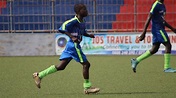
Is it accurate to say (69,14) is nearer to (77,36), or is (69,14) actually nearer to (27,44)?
(27,44)

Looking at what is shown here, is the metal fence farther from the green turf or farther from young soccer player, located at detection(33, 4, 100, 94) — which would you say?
young soccer player, located at detection(33, 4, 100, 94)

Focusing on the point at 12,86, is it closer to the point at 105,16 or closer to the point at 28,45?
the point at 28,45

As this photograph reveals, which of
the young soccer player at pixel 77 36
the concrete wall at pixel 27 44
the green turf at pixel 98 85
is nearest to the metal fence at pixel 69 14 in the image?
the concrete wall at pixel 27 44

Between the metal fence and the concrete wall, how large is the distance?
2.26ft

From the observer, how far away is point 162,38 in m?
10.6

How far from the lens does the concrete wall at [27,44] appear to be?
1994 centimetres

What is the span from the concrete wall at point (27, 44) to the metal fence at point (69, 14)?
690 mm

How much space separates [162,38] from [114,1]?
10674mm

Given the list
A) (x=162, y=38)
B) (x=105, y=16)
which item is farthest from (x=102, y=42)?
(x=162, y=38)

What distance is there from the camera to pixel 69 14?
21.2 meters

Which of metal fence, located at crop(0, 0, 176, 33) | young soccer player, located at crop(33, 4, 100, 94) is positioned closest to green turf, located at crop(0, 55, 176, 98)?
young soccer player, located at crop(33, 4, 100, 94)

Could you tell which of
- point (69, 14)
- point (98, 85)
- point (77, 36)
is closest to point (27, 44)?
point (69, 14)

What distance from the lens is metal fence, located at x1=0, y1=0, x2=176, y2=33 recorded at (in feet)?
68.4

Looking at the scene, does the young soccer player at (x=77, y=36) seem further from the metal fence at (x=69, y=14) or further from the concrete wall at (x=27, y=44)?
the metal fence at (x=69, y=14)
